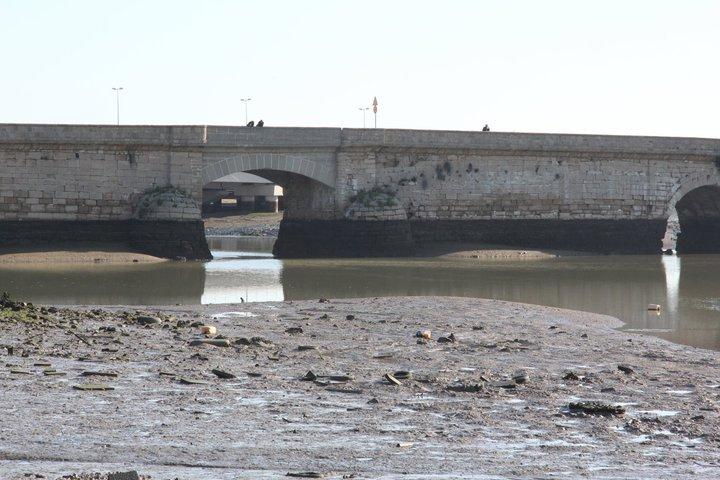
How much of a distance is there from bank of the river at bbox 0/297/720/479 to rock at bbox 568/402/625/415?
0.12 metres

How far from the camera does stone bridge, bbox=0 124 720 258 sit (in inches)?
1291

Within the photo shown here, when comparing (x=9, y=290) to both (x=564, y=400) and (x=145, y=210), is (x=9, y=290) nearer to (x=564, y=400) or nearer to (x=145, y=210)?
(x=145, y=210)

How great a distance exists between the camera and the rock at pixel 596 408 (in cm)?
977

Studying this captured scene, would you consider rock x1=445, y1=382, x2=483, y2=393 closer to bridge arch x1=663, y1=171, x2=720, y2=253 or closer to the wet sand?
the wet sand

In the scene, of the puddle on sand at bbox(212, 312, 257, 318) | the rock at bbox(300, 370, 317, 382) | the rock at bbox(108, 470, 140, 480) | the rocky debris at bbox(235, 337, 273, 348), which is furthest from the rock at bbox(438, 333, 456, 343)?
the rock at bbox(108, 470, 140, 480)

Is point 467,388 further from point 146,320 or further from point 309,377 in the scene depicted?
point 146,320

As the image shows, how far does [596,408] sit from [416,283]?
15.5 m

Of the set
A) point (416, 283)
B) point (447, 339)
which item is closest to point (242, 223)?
point (416, 283)

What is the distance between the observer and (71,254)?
31.5 metres

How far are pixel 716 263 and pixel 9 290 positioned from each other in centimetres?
2098

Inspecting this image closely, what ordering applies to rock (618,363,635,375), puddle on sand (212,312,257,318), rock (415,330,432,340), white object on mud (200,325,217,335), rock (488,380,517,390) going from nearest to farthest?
rock (488,380,517,390) < rock (618,363,635,375) < white object on mud (200,325,217,335) < rock (415,330,432,340) < puddle on sand (212,312,257,318)

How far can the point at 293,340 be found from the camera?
14.2 m

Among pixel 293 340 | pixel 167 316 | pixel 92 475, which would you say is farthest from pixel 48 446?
pixel 167 316

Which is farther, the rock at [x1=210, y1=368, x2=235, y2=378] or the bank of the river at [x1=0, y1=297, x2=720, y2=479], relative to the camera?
the rock at [x1=210, y1=368, x2=235, y2=378]
